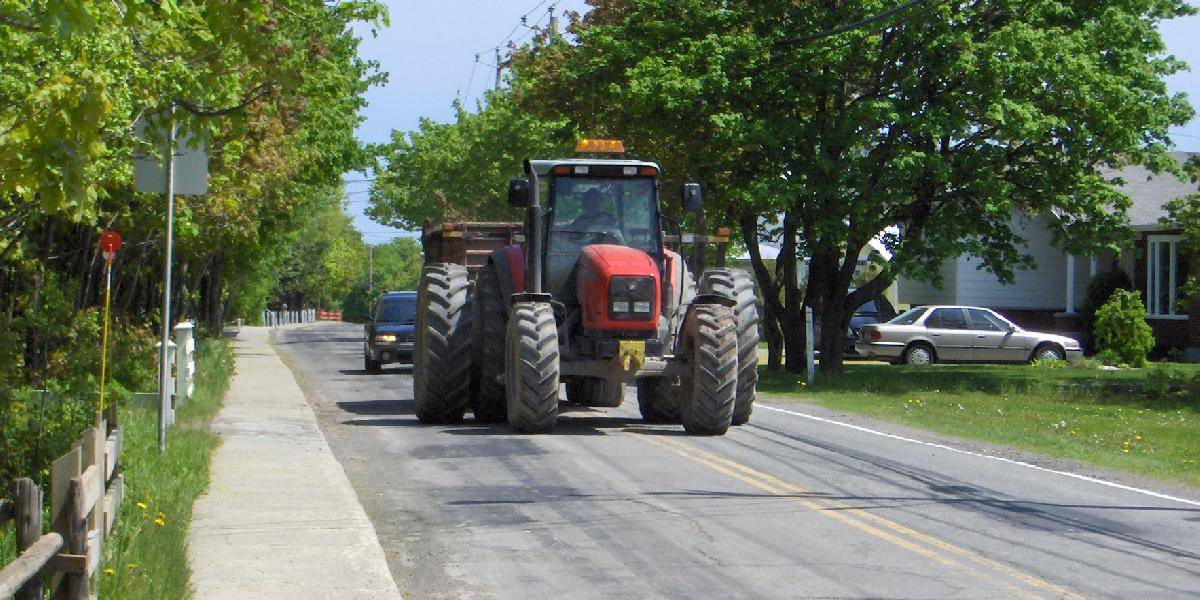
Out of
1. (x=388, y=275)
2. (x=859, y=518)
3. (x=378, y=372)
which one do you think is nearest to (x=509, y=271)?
(x=859, y=518)

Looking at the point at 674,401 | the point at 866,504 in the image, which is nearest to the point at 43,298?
the point at 674,401

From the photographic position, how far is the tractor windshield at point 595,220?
16.5 m

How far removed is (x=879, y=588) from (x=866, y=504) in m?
3.22

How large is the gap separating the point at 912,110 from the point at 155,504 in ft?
59.6

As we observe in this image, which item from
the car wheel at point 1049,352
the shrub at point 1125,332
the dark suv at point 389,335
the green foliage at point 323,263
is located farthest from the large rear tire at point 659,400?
the green foliage at point 323,263

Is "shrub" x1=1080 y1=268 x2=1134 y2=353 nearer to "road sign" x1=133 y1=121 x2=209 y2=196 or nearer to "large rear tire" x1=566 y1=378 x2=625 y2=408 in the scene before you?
"large rear tire" x1=566 y1=378 x2=625 y2=408

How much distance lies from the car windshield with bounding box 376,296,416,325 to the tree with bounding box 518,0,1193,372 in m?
6.81

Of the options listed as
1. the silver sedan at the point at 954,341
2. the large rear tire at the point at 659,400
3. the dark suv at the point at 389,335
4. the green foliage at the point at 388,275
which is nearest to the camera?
the large rear tire at the point at 659,400

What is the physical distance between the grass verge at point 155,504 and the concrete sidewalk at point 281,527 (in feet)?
0.53

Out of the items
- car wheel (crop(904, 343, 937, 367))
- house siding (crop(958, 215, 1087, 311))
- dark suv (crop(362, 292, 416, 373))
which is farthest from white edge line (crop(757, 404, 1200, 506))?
house siding (crop(958, 215, 1087, 311))

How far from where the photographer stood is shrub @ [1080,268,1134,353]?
128ft

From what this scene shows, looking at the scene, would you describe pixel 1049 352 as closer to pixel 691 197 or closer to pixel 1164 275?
pixel 1164 275

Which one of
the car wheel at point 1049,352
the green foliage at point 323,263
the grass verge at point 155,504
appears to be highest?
the green foliage at point 323,263

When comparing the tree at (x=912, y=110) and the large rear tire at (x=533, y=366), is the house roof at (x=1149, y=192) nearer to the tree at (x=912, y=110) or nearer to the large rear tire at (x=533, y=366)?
the tree at (x=912, y=110)
